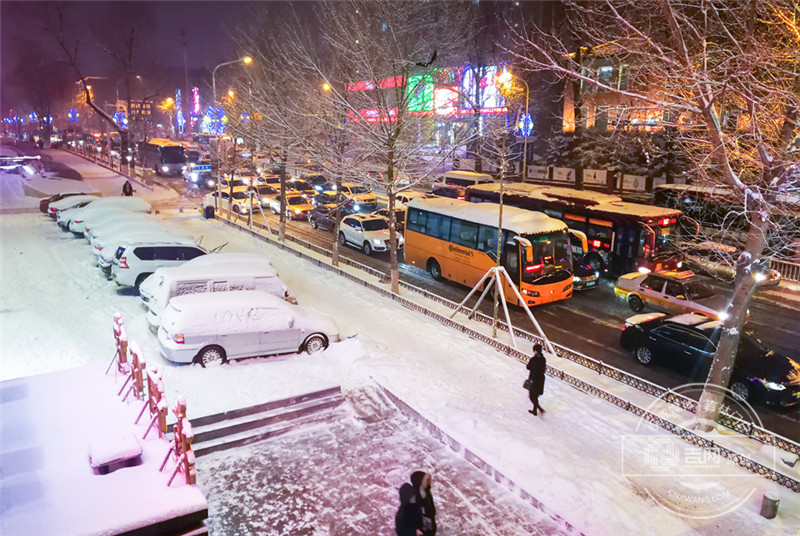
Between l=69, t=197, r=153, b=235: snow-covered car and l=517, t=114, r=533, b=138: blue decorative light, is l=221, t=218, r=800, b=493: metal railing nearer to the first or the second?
l=69, t=197, r=153, b=235: snow-covered car

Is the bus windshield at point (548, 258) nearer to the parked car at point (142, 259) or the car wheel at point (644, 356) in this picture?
the car wheel at point (644, 356)

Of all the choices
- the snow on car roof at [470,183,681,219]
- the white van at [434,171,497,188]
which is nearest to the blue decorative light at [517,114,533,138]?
the white van at [434,171,497,188]

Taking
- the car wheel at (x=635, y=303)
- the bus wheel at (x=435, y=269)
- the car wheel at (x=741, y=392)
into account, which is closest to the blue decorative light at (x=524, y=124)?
the bus wheel at (x=435, y=269)

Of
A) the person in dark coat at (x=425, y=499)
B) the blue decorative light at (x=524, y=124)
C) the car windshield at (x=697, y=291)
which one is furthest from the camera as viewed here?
the blue decorative light at (x=524, y=124)

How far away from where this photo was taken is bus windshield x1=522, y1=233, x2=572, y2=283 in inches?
712

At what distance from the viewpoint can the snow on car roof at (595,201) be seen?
2173 centimetres

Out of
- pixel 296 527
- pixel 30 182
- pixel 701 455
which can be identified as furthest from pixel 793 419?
pixel 30 182

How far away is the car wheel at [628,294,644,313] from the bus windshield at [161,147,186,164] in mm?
50395

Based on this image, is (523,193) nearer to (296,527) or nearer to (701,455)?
(701,455)

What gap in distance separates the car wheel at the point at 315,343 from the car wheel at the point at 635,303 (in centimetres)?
1100

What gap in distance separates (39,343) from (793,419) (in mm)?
17415

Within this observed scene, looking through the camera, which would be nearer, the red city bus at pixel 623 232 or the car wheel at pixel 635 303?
the car wheel at pixel 635 303

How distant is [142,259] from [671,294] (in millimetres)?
16803

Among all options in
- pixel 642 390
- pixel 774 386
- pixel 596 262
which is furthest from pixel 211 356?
pixel 596 262
